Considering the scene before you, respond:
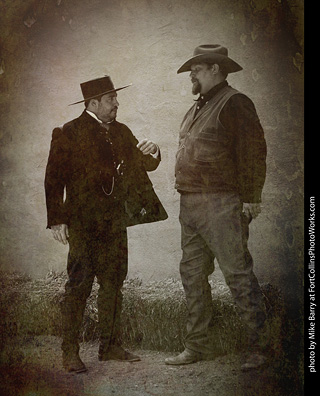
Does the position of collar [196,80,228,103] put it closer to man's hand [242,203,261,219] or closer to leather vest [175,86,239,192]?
leather vest [175,86,239,192]

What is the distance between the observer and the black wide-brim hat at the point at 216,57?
11.4ft

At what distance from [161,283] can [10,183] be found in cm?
134

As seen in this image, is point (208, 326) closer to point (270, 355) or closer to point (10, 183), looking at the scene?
point (270, 355)

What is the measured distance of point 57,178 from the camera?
Answer: 11.9ft

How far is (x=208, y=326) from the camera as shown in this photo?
3414 millimetres

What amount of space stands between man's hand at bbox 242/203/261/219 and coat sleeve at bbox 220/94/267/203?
0.09 ft

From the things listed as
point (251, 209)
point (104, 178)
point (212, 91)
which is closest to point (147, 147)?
point (104, 178)

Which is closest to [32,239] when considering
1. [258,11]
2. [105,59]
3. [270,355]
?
[105,59]

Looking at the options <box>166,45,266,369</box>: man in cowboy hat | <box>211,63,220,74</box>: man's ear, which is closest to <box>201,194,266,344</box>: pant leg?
<box>166,45,266,369</box>: man in cowboy hat

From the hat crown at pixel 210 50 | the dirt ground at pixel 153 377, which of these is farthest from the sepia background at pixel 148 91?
the dirt ground at pixel 153 377

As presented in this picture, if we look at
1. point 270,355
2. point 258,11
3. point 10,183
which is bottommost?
point 270,355

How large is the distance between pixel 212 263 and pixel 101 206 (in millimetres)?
857

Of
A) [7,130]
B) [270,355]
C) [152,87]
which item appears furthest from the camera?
[7,130]

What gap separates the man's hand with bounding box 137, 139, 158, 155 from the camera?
3.58 meters
